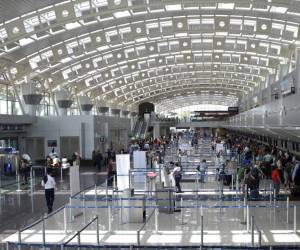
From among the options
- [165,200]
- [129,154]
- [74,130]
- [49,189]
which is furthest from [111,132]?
[165,200]

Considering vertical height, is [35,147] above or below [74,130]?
below

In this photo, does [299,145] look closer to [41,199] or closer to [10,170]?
[41,199]

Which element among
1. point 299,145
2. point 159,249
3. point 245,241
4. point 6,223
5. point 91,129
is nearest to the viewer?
point 159,249

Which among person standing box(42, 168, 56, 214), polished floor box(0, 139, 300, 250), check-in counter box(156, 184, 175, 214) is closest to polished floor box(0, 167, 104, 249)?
polished floor box(0, 139, 300, 250)

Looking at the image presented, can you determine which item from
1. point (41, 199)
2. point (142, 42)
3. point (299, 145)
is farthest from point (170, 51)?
point (41, 199)

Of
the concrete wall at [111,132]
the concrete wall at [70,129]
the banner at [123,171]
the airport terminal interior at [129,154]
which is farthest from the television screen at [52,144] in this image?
the banner at [123,171]

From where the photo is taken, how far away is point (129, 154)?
27781 millimetres

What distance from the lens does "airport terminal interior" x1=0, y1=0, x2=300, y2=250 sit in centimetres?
1386

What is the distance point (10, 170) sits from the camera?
2647cm

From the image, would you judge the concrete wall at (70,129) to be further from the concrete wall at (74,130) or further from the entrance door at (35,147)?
the entrance door at (35,147)

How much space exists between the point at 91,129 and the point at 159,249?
83.8 ft

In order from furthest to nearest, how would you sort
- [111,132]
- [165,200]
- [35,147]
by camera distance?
[111,132] < [35,147] < [165,200]

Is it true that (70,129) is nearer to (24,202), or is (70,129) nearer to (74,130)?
(74,130)

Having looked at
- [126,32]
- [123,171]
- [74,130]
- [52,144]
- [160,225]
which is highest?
[126,32]
